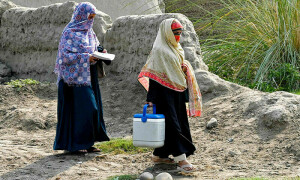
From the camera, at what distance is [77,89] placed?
5.67 m

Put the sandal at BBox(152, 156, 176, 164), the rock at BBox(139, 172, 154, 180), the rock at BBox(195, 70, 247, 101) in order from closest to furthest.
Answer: the rock at BBox(139, 172, 154, 180), the sandal at BBox(152, 156, 176, 164), the rock at BBox(195, 70, 247, 101)

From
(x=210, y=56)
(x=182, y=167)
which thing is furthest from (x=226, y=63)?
(x=182, y=167)

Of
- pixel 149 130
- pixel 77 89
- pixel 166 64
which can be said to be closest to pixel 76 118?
pixel 77 89

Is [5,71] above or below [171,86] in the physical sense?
below

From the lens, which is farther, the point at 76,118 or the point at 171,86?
the point at 76,118

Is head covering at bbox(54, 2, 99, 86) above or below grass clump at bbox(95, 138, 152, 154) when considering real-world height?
above

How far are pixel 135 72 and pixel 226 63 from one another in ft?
5.69

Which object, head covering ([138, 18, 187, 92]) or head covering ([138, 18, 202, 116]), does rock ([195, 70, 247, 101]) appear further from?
head covering ([138, 18, 187, 92])

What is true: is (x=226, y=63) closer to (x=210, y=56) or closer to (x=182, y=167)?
(x=210, y=56)

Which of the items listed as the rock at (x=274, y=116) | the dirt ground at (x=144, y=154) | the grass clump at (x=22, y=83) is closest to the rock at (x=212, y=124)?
the dirt ground at (x=144, y=154)

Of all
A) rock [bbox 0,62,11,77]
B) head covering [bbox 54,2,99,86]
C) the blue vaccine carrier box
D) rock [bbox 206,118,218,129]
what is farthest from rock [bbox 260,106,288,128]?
rock [bbox 0,62,11,77]

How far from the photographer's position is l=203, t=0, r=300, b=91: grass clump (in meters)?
7.76

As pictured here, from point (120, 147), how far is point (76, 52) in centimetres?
124

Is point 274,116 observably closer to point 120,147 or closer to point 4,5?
point 120,147
